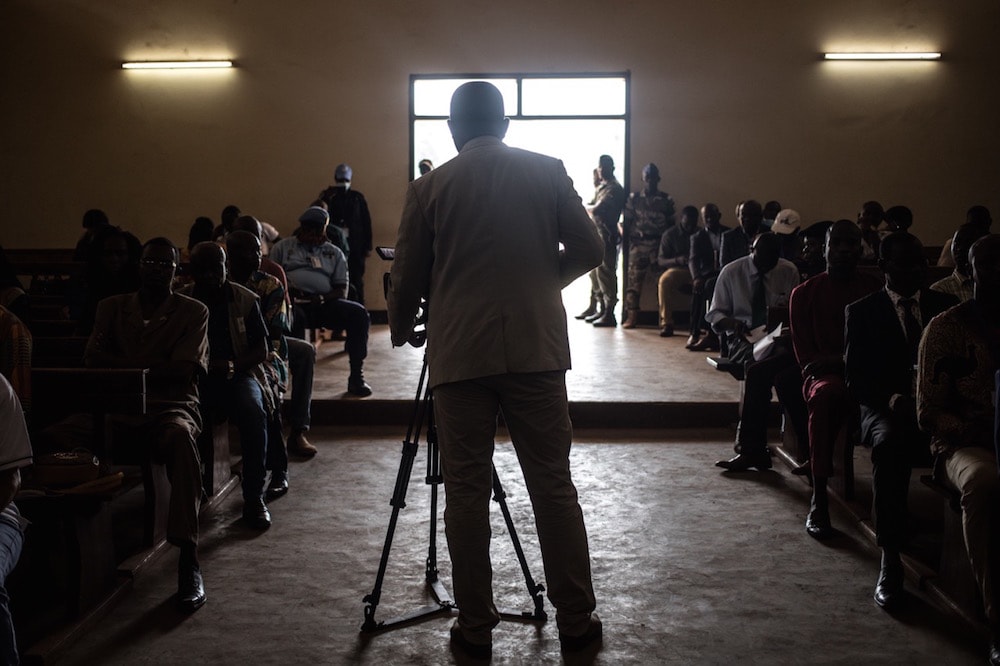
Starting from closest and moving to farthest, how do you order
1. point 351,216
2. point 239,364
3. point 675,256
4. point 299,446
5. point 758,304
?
point 239,364, point 299,446, point 758,304, point 675,256, point 351,216

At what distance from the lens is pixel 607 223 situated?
9.23 m

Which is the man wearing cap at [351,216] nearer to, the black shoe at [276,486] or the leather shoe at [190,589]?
the black shoe at [276,486]

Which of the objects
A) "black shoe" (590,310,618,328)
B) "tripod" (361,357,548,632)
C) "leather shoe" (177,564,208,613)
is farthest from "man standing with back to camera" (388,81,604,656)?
"black shoe" (590,310,618,328)

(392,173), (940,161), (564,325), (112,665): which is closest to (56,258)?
(392,173)

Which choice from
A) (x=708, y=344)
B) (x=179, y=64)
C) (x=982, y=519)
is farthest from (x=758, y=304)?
(x=179, y=64)

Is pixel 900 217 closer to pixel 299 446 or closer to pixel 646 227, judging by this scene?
pixel 646 227

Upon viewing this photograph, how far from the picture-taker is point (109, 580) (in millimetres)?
2992

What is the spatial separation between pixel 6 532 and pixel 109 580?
2.68 ft

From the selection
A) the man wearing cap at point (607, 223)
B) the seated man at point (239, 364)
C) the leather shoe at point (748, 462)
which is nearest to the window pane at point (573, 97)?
the man wearing cap at point (607, 223)

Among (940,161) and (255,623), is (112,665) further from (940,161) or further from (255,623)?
(940,161)

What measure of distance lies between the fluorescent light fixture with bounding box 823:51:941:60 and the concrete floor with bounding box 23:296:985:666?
246 inches

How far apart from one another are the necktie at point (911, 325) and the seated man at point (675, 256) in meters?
5.47

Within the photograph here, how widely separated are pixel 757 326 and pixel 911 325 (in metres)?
1.89

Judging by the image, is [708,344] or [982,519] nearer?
[982,519]
